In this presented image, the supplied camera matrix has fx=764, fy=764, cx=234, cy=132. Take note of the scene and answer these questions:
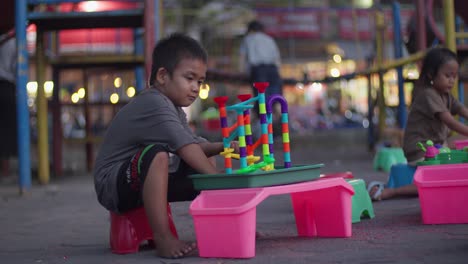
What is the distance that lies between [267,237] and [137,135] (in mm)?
822

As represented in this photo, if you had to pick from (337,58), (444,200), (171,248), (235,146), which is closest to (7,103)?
(235,146)

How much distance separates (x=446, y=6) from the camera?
6.38 meters

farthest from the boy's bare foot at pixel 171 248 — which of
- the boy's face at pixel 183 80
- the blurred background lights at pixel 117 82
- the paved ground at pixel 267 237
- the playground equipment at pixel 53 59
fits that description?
the blurred background lights at pixel 117 82

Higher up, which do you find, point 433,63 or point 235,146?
point 433,63

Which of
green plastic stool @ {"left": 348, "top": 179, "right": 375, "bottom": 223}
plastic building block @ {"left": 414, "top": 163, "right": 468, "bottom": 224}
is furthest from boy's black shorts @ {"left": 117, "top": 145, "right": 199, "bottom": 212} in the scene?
plastic building block @ {"left": 414, "top": 163, "right": 468, "bottom": 224}

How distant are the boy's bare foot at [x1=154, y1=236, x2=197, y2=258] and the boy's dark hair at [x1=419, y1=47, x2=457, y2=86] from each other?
2.67 meters

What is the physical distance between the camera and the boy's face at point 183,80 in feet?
11.6

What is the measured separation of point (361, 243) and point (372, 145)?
7282 millimetres

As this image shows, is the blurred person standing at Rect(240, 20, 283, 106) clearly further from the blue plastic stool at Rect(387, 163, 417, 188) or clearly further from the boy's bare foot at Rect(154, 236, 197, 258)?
the boy's bare foot at Rect(154, 236, 197, 258)

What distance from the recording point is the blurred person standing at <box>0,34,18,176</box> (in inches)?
342

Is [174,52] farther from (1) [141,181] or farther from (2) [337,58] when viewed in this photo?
(2) [337,58]

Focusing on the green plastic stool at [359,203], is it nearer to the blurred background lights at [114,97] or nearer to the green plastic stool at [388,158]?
the green plastic stool at [388,158]

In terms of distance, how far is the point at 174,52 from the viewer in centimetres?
355

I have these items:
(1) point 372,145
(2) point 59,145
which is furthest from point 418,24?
(2) point 59,145
